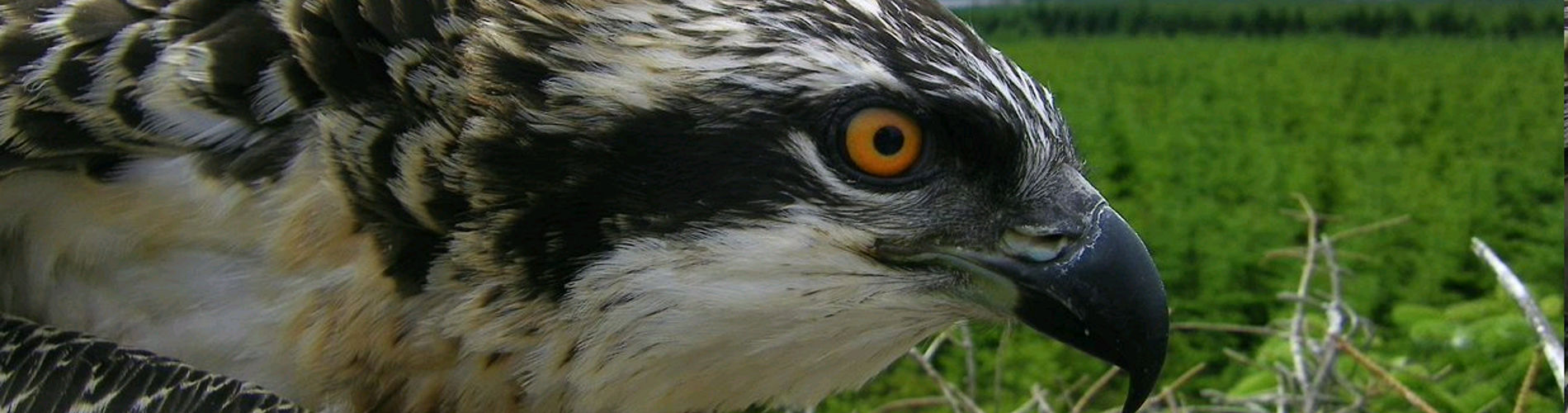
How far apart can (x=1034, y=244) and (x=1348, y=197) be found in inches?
335

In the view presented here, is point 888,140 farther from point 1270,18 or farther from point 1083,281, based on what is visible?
point 1270,18

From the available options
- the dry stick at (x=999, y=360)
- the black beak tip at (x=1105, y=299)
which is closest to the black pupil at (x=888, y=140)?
the black beak tip at (x=1105, y=299)

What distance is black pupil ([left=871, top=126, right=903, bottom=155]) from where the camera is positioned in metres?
1.87

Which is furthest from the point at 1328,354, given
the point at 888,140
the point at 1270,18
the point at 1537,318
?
the point at 1270,18

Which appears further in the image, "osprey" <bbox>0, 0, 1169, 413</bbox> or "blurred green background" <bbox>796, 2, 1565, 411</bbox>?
"blurred green background" <bbox>796, 2, 1565, 411</bbox>

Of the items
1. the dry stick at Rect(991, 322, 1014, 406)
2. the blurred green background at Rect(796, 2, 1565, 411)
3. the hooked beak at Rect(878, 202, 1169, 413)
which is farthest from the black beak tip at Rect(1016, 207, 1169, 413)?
the blurred green background at Rect(796, 2, 1565, 411)

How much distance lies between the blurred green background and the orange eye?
535 millimetres

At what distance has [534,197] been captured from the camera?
1844 millimetres

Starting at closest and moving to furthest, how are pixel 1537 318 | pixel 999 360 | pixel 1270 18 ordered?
pixel 1537 318
pixel 999 360
pixel 1270 18

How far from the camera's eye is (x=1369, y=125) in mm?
12695

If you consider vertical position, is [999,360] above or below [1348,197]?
above

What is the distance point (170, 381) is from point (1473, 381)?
3.75 meters

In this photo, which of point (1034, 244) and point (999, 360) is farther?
point (999, 360)

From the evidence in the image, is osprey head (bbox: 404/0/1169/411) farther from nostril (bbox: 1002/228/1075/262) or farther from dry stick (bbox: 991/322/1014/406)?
dry stick (bbox: 991/322/1014/406)
